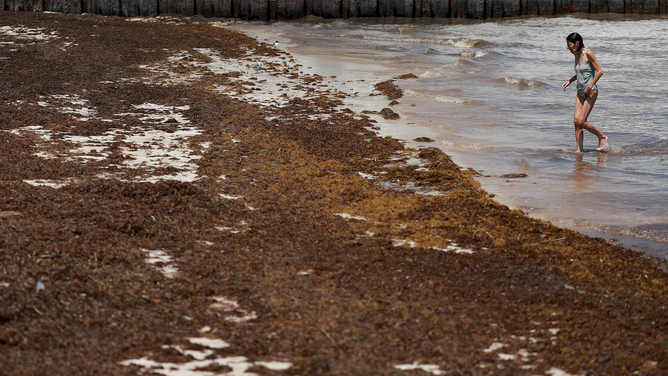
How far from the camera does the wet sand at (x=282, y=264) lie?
394 centimetres

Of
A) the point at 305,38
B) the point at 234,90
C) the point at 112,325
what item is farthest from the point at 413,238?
the point at 305,38

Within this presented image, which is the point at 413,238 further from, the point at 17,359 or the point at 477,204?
the point at 17,359

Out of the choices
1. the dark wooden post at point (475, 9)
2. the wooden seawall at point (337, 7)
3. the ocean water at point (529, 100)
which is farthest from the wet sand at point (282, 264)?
the dark wooden post at point (475, 9)

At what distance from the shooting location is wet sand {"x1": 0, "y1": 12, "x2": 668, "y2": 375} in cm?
394

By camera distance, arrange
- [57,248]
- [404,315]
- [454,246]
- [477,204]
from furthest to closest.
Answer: [477,204] < [454,246] < [57,248] < [404,315]

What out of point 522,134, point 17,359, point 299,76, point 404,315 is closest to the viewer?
point 17,359

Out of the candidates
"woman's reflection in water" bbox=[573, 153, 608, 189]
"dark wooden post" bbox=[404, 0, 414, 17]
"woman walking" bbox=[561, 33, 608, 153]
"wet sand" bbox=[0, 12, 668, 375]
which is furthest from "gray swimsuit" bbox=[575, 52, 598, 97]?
"dark wooden post" bbox=[404, 0, 414, 17]

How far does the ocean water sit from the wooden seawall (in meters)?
0.68

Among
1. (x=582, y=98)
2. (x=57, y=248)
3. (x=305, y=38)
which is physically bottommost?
(x=57, y=248)

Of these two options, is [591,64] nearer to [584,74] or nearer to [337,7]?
[584,74]

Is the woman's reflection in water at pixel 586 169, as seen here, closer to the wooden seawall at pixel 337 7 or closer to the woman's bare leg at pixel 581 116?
the woman's bare leg at pixel 581 116

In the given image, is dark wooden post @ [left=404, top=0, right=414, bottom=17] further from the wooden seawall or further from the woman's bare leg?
the woman's bare leg

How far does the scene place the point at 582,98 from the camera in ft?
31.4

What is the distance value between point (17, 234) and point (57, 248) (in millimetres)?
454
